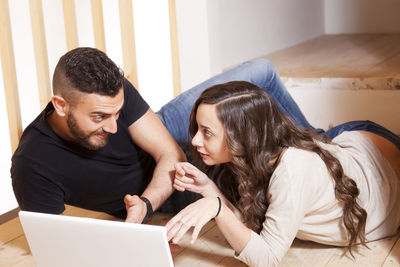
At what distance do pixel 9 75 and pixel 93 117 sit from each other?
0.79 metres

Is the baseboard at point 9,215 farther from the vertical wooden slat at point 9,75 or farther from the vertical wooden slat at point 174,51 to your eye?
the vertical wooden slat at point 174,51

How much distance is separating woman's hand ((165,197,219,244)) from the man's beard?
37 centimetres

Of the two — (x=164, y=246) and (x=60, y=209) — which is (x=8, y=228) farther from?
(x=164, y=246)

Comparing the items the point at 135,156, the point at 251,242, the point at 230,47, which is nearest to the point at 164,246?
the point at 251,242

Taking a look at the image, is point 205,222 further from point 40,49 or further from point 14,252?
point 40,49

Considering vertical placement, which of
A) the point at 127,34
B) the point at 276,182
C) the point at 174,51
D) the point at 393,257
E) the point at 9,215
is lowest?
the point at 9,215

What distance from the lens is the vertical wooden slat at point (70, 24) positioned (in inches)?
91.0

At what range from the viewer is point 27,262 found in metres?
1.73

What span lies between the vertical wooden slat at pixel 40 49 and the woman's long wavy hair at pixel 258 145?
2.99 feet

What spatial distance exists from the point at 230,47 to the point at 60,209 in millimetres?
1650

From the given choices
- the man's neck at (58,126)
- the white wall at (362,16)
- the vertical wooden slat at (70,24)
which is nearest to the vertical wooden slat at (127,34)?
the vertical wooden slat at (70,24)

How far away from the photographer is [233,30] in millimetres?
2998

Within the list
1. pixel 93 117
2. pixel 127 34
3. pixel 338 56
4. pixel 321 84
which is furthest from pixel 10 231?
pixel 338 56

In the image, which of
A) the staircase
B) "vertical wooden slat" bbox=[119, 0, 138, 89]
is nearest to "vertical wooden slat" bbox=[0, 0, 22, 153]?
"vertical wooden slat" bbox=[119, 0, 138, 89]
